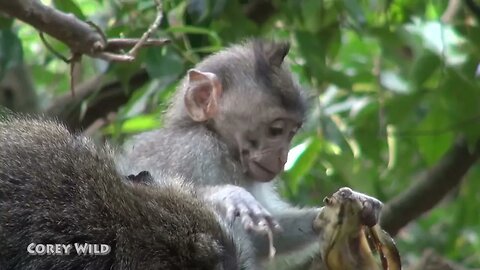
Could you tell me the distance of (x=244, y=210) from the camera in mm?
2504

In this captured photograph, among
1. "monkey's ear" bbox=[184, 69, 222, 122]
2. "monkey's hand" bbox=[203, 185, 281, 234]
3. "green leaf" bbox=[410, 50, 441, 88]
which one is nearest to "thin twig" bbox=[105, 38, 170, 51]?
"monkey's hand" bbox=[203, 185, 281, 234]

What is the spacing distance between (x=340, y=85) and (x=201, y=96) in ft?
1.53

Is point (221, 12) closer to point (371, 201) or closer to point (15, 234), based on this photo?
point (371, 201)

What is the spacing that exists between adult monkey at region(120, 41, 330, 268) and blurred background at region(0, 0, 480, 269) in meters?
0.08

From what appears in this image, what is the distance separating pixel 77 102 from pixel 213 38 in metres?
0.59

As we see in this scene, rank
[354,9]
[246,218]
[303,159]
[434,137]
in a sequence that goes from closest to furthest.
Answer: [246,218] < [354,9] < [303,159] < [434,137]

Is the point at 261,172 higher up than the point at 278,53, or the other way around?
the point at 278,53

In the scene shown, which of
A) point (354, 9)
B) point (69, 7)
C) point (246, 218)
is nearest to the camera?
point (246, 218)

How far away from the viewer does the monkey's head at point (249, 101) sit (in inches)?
129

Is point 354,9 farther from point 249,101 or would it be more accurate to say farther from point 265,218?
point 265,218

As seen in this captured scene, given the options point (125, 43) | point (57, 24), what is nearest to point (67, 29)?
point (57, 24)

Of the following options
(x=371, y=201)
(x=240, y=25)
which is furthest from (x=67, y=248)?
(x=240, y=25)

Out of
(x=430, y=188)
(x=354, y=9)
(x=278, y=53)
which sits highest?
(x=354, y=9)

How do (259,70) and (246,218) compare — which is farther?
(259,70)
